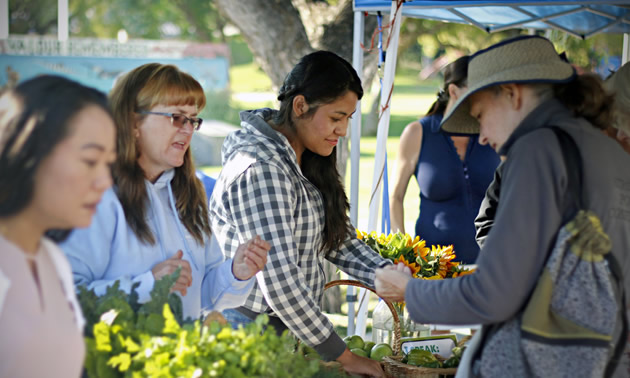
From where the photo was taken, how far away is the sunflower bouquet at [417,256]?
112 inches

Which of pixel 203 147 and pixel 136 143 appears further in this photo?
pixel 203 147

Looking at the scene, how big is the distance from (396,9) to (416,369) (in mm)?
1876

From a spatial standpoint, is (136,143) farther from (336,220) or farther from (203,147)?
(203,147)

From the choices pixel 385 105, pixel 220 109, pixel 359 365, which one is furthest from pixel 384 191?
pixel 220 109

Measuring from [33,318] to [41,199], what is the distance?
7.9 inches

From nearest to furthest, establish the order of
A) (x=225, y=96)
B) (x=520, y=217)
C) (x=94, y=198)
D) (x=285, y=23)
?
1. (x=94, y=198)
2. (x=520, y=217)
3. (x=285, y=23)
4. (x=225, y=96)

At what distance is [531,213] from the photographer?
5.10 feet

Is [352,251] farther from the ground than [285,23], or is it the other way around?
[285,23]

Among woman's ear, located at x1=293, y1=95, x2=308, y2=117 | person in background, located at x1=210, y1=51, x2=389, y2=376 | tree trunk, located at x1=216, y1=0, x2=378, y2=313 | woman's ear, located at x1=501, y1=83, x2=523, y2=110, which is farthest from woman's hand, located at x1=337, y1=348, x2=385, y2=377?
tree trunk, located at x1=216, y1=0, x2=378, y2=313

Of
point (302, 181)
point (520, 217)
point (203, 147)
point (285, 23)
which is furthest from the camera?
point (203, 147)

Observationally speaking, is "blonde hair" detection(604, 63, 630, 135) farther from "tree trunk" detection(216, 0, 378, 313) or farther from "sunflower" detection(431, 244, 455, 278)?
"tree trunk" detection(216, 0, 378, 313)

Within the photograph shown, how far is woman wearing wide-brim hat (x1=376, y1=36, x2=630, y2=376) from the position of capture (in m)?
1.56

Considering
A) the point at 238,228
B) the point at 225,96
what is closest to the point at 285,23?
the point at 238,228

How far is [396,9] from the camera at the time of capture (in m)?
3.48
